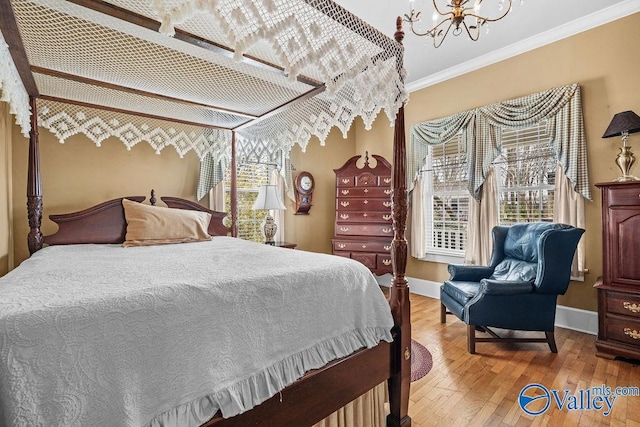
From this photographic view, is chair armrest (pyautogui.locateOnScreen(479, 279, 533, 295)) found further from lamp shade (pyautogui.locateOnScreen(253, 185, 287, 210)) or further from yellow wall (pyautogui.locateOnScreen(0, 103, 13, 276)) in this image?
yellow wall (pyautogui.locateOnScreen(0, 103, 13, 276))

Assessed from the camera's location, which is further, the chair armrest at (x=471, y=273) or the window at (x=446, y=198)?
the window at (x=446, y=198)

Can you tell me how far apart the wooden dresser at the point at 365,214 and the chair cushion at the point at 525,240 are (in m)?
1.36

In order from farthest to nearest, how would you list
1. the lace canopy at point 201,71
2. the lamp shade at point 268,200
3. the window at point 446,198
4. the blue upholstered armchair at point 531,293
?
the window at point 446,198 → the lamp shade at point 268,200 → the blue upholstered armchair at point 531,293 → the lace canopy at point 201,71

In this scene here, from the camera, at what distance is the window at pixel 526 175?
3.21m

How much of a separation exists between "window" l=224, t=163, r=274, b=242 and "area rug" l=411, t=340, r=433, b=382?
2377 mm

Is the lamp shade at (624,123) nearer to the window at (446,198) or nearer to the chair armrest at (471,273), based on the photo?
the window at (446,198)

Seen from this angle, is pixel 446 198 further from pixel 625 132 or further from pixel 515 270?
pixel 625 132

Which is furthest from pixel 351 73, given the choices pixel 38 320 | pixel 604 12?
pixel 604 12

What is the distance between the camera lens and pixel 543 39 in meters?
3.16

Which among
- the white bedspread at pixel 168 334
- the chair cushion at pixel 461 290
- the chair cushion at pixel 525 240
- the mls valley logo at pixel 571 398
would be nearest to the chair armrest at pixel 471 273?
the chair cushion at pixel 461 290

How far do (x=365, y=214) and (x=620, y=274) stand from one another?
101 inches

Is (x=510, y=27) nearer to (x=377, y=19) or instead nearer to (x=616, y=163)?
(x=377, y=19)

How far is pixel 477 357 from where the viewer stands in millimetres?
2457

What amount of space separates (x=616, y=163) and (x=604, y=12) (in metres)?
1.36
